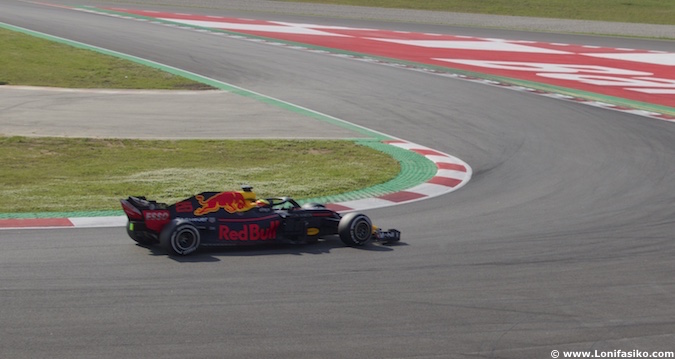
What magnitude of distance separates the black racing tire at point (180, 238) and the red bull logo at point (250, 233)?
315 mm

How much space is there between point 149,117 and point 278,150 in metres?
4.02

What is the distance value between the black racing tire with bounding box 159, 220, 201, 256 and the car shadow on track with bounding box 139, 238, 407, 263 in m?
0.07

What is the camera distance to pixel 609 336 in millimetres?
7109

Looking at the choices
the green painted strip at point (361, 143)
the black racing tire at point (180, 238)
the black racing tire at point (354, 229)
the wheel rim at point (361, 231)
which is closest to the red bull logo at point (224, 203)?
the black racing tire at point (180, 238)

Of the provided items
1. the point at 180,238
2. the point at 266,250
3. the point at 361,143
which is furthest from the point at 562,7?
the point at 180,238

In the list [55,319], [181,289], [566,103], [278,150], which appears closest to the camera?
[55,319]

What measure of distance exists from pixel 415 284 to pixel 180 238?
2.33 meters

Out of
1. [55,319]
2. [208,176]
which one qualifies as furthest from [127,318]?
[208,176]

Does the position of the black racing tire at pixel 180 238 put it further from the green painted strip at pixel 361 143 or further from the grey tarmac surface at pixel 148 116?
the grey tarmac surface at pixel 148 116

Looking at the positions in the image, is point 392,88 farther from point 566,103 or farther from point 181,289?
point 181,289

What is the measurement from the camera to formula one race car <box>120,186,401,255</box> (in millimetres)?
9117

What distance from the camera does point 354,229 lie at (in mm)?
9695

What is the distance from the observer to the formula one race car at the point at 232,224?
29.9 feet

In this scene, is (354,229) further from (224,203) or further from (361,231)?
(224,203)
